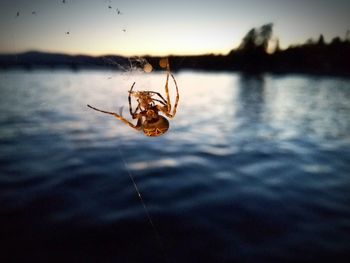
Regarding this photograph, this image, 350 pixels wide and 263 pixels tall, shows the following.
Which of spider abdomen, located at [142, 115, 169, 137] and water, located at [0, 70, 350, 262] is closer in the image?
spider abdomen, located at [142, 115, 169, 137]

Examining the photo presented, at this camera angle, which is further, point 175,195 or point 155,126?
point 175,195

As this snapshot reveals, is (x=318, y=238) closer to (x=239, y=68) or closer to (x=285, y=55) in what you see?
(x=285, y=55)

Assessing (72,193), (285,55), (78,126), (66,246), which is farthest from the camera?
(285,55)

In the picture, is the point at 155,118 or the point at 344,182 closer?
the point at 155,118

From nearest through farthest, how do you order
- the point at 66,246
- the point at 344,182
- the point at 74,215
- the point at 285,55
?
the point at 66,246, the point at 74,215, the point at 344,182, the point at 285,55

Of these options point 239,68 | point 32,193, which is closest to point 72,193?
point 32,193

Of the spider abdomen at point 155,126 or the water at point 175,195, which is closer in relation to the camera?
the spider abdomen at point 155,126

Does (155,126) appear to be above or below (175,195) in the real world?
above

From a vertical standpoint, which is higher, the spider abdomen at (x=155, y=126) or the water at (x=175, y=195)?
the spider abdomen at (x=155, y=126)
